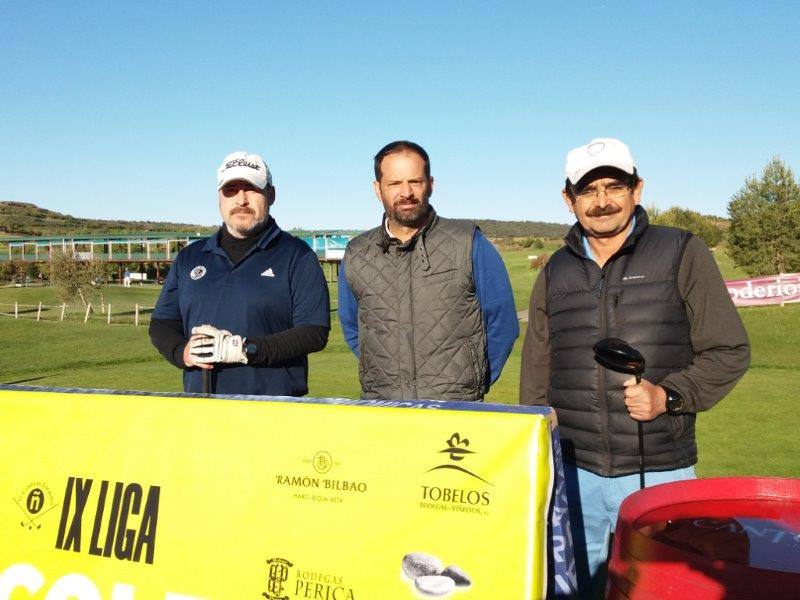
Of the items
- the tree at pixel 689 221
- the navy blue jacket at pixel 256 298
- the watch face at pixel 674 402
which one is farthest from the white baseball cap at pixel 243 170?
the tree at pixel 689 221

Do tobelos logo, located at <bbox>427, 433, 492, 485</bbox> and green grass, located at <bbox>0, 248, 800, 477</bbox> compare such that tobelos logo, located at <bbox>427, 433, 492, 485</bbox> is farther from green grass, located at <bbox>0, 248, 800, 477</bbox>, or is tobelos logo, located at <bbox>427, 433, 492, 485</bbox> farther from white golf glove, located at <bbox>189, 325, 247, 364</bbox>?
green grass, located at <bbox>0, 248, 800, 477</bbox>

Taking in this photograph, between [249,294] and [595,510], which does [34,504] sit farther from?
[595,510]

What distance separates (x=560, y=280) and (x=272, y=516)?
1510 millimetres

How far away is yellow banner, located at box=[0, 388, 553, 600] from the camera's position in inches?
80.0

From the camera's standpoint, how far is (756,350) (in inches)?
701

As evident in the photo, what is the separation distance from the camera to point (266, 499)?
2.31 m

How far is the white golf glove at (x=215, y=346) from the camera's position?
314 centimetres

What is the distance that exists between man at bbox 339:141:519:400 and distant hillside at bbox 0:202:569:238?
123 meters

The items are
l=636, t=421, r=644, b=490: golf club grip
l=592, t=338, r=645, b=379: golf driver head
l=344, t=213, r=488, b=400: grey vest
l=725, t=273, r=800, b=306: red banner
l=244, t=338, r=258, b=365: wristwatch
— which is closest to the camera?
l=592, t=338, r=645, b=379: golf driver head

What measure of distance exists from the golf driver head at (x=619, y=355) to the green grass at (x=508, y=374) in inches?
163

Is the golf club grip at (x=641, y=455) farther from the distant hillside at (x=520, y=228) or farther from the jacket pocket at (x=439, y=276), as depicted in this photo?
the distant hillside at (x=520, y=228)

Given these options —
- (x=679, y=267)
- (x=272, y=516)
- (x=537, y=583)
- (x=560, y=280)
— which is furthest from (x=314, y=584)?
(x=679, y=267)

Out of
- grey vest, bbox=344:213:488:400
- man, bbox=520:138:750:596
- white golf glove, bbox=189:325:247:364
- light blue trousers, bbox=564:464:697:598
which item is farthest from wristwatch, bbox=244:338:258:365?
light blue trousers, bbox=564:464:697:598

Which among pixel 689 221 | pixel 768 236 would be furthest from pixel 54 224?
pixel 768 236
